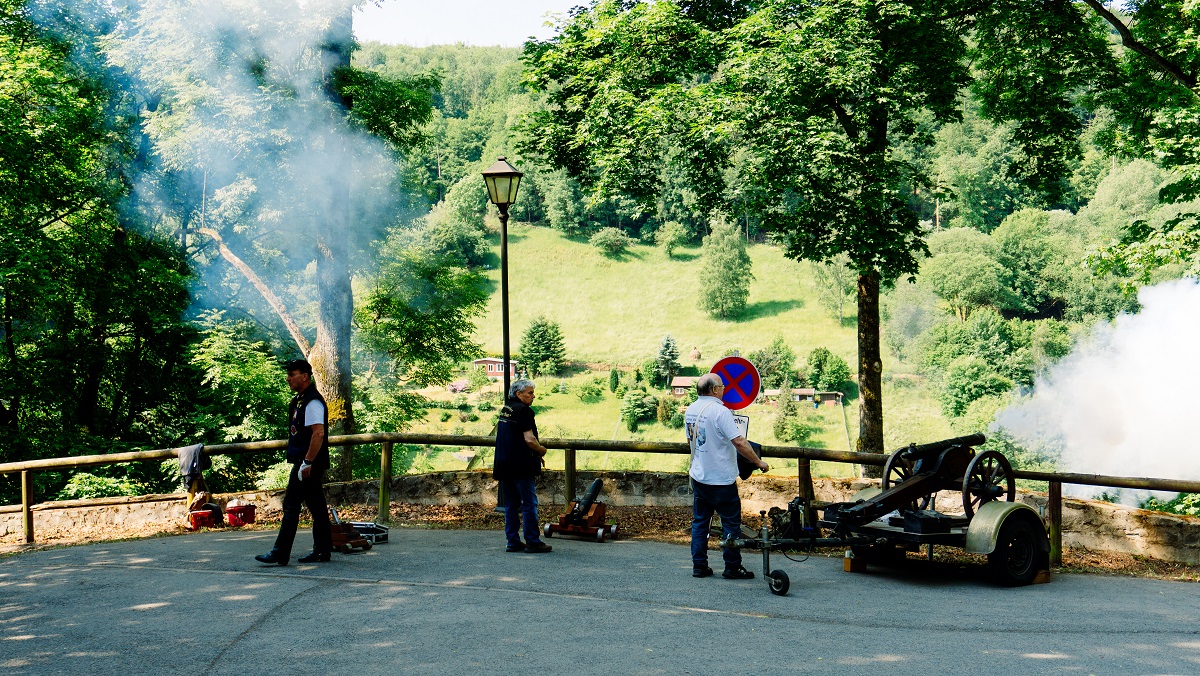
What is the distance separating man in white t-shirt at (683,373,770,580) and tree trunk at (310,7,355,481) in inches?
382

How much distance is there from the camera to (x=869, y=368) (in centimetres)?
1472

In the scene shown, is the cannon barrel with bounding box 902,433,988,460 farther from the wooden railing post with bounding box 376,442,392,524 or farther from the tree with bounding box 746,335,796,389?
the tree with bounding box 746,335,796,389

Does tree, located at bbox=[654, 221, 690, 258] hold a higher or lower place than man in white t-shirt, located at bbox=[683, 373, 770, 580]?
higher

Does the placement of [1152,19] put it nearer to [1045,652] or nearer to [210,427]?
[1045,652]

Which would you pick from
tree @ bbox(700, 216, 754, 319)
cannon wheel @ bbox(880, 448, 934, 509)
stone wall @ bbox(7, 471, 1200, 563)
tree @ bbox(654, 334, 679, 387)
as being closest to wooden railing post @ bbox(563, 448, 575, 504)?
stone wall @ bbox(7, 471, 1200, 563)

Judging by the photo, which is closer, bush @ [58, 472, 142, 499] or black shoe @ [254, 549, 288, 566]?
black shoe @ [254, 549, 288, 566]

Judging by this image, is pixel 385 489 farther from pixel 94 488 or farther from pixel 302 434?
pixel 94 488

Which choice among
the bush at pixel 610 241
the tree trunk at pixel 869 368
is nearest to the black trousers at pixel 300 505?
the tree trunk at pixel 869 368

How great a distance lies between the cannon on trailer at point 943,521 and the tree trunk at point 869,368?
6.66 m

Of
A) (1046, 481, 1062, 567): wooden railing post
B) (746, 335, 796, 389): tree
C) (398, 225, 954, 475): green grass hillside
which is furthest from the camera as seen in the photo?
(746, 335, 796, 389): tree

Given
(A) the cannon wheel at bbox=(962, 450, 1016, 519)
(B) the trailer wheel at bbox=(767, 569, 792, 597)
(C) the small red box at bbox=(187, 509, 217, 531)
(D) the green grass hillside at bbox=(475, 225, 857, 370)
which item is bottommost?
(B) the trailer wheel at bbox=(767, 569, 792, 597)

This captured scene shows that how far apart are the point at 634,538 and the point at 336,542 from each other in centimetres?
308

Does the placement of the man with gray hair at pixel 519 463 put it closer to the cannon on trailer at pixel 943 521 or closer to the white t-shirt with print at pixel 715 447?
the white t-shirt with print at pixel 715 447

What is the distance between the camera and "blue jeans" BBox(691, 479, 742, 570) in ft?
24.7
